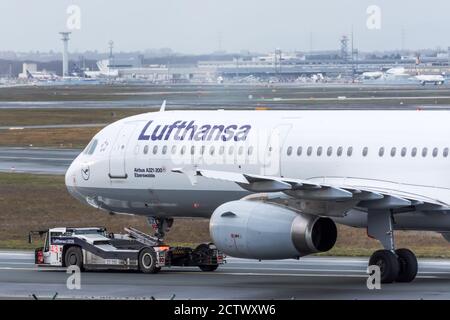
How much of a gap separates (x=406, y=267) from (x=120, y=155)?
948 centimetres

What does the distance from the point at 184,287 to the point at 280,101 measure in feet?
330

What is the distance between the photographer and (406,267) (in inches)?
1193

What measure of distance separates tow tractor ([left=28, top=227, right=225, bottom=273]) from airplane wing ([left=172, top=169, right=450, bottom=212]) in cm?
567

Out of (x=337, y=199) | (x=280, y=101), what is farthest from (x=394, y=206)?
(x=280, y=101)

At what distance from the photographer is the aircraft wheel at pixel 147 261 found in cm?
3356

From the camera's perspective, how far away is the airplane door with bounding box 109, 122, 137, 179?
35531 millimetres

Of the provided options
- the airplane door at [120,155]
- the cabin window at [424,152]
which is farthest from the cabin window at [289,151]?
the airplane door at [120,155]

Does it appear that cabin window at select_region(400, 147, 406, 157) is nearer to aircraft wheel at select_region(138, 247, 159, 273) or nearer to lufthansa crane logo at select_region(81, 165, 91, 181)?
aircraft wheel at select_region(138, 247, 159, 273)

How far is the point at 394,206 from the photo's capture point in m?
29.0

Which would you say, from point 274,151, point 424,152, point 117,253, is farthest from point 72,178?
point 424,152

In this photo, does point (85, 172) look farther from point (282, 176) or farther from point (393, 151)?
point (393, 151)

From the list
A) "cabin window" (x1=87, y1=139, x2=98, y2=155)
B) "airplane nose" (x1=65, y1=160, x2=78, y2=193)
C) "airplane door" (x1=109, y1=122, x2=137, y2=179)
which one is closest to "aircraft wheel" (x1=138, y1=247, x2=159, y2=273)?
"airplane door" (x1=109, y1=122, x2=137, y2=179)
